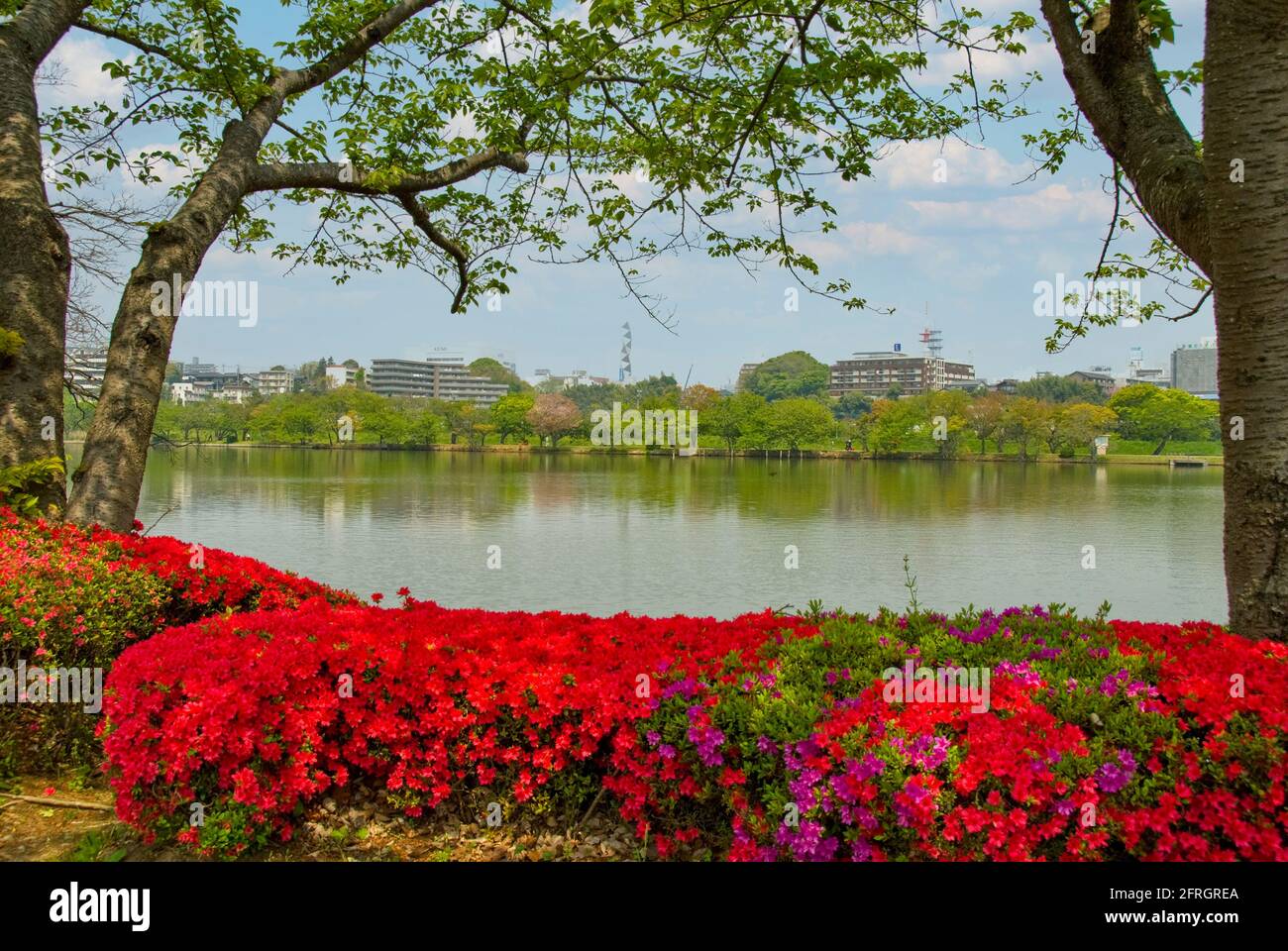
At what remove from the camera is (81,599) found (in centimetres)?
456

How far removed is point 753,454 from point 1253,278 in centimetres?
9070

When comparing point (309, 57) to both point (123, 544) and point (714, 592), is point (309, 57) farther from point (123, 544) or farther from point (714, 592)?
point (714, 592)

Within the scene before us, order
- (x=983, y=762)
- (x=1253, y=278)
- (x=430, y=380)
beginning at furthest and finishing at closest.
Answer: (x=430, y=380) < (x=1253, y=278) < (x=983, y=762)

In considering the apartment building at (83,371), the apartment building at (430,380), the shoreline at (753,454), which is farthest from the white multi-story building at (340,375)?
the apartment building at (83,371)

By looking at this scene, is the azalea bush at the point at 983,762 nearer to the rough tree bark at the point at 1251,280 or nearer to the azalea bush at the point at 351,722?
the azalea bush at the point at 351,722

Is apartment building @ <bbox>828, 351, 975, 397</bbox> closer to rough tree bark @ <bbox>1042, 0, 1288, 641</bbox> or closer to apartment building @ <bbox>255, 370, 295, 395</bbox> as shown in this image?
apartment building @ <bbox>255, 370, 295, 395</bbox>

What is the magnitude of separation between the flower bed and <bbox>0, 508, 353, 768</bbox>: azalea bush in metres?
0.80

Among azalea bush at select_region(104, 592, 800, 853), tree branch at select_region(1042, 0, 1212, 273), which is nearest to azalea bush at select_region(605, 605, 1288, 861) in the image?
azalea bush at select_region(104, 592, 800, 853)

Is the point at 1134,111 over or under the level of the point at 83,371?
over

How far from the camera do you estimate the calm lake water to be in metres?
15.7

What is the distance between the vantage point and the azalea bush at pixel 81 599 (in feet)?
14.2

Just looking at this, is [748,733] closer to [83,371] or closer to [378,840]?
[378,840]

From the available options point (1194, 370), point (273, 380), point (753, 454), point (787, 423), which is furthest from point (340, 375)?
point (1194, 370)

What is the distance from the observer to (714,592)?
15.7m
